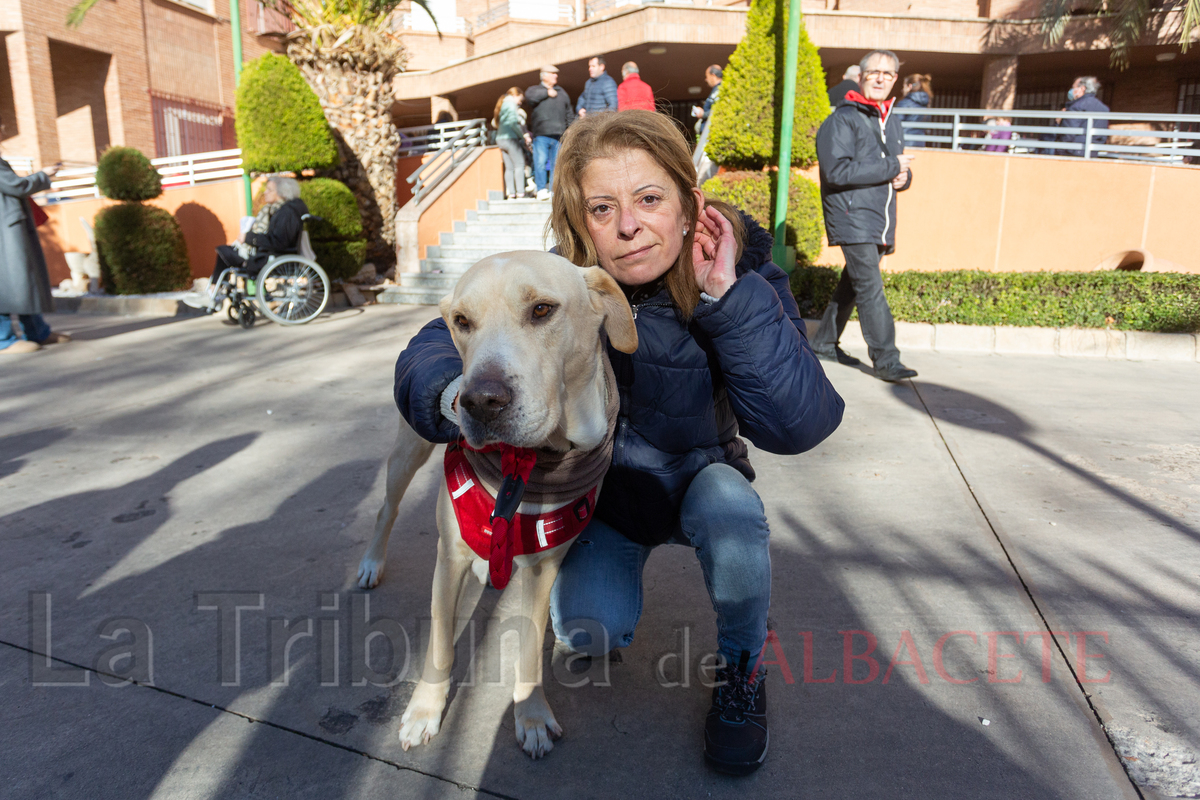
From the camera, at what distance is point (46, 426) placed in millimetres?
4531

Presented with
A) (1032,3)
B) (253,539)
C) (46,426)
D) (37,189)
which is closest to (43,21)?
(37,189)

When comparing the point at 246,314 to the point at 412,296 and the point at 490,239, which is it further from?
the point at 490,239

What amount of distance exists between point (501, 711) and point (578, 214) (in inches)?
56.6

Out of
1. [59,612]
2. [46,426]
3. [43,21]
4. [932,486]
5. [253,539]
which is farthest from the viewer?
[43,21]

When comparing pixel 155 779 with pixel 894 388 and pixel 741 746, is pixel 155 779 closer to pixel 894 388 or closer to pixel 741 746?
pixel 741 746

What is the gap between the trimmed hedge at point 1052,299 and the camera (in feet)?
21.9

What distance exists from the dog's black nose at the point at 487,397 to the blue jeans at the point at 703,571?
0.73m

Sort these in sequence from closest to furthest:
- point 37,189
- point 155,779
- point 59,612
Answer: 1. point 155,779
2. point 59,612
3. point 37,189

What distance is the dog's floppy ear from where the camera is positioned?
1802mm

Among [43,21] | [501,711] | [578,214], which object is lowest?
[501,711]

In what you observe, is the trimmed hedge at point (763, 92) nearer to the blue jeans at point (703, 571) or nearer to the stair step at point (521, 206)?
the stair step at point (521, 206)

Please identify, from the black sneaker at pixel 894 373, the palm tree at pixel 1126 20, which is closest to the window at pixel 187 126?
the black sneaker at pixel 894 373

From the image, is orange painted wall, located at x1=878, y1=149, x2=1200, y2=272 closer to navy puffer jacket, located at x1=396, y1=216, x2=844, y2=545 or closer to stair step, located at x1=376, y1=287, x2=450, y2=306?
stair step, located at x1=376, y1=287, x2=450, y2=306

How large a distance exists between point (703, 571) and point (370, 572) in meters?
1.28
